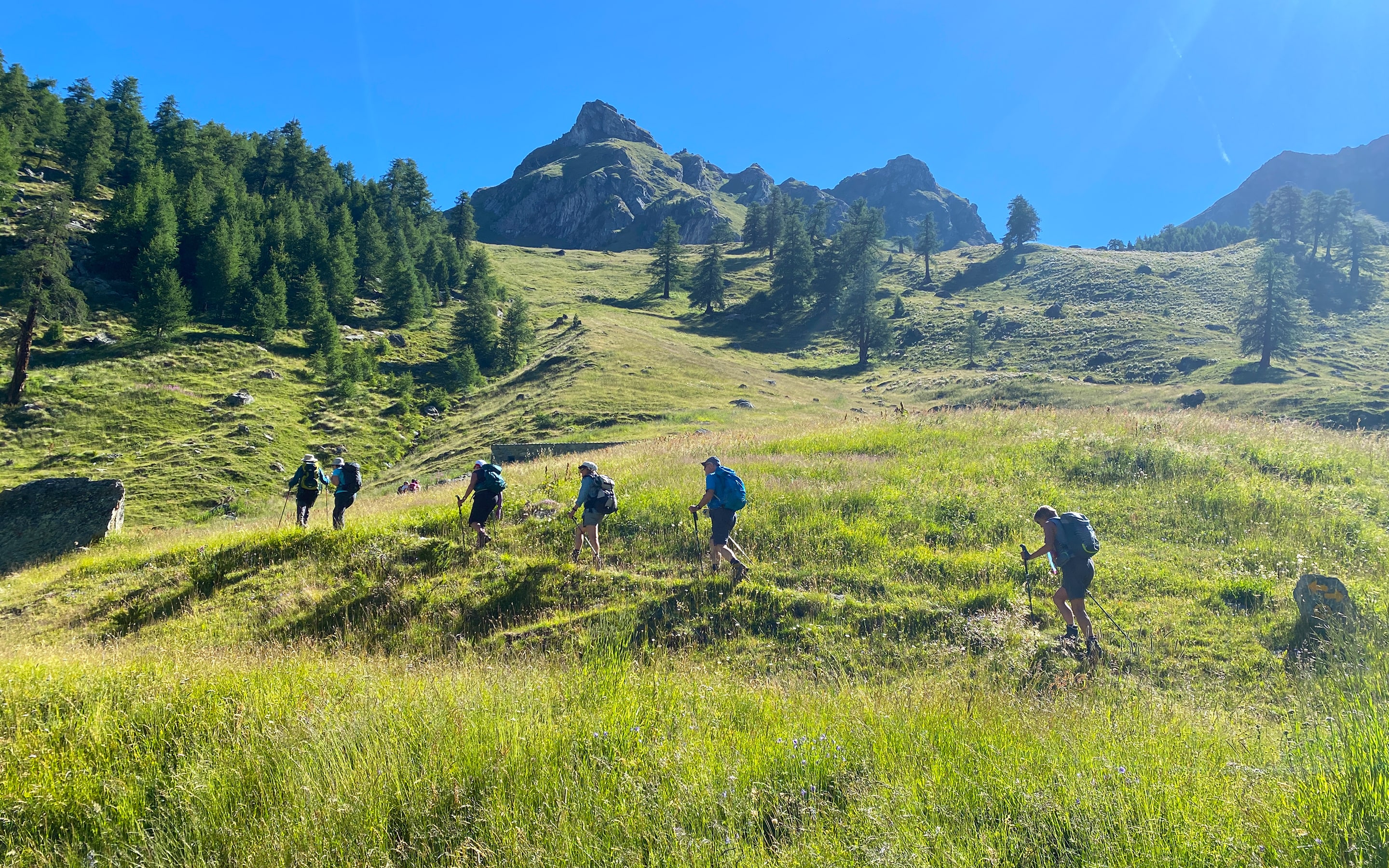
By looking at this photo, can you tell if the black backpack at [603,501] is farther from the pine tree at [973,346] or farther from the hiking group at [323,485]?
the pine tree at [973,346]

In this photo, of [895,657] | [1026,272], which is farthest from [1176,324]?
[895,657]

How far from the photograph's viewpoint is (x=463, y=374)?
199 ft

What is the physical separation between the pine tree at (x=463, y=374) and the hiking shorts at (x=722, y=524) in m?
56.9

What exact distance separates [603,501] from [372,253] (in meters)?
86.9

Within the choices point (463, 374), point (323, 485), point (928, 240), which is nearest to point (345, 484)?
point (323, 485)

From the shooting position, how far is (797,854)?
3000 mm

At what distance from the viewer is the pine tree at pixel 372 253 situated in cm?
7900

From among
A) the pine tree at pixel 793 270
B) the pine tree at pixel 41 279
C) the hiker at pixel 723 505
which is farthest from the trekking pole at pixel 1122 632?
the pine tree at pixel 793 270

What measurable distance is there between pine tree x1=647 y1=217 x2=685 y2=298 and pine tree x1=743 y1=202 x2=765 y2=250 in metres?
26.6

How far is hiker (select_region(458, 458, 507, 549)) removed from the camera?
38.7 feet

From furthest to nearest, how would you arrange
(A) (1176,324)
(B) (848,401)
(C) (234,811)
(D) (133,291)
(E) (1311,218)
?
(E) (1311,218), (A) (1176,324), (D) (133,291), (B) (848,401), (C) (234,811)

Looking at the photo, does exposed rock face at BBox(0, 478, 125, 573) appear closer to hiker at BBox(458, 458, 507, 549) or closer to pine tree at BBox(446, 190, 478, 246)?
hiker at BBox(458, 458, 507, 549)

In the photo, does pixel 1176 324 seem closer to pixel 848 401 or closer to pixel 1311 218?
pixel 1311 218

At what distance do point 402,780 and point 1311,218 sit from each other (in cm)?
13606
